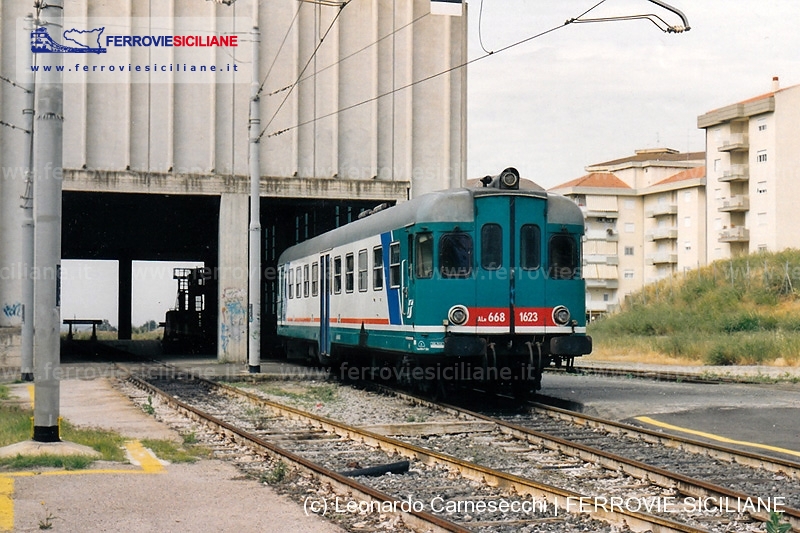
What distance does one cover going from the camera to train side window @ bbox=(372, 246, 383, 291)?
17964mm

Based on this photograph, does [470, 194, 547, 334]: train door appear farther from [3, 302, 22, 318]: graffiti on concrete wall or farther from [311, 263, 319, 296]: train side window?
[3, 302, 22, 318]: graffiti on concrete wall

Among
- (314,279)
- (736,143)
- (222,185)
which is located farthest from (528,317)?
(736,143)

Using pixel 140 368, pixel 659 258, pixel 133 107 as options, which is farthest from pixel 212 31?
pixel 659 258

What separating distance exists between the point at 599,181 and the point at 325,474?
88.4 metres

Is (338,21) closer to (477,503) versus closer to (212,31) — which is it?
(212,31)

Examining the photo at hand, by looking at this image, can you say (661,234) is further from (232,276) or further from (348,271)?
(348,271)

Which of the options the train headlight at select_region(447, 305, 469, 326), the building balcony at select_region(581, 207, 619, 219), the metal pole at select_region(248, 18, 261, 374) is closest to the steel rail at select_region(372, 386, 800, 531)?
the train headlight at select_region(447, 305, 469, 326)

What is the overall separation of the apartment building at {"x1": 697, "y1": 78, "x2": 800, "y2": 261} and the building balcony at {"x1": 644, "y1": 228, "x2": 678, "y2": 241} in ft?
29.5

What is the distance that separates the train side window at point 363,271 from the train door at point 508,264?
11.2 ft

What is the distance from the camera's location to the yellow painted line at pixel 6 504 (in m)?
7.73

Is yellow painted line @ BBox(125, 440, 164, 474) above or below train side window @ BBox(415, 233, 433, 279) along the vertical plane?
below

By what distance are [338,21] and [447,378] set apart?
57.8ft

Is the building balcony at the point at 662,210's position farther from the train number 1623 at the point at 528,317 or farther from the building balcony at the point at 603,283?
the train number 1623 at the point at 528,317

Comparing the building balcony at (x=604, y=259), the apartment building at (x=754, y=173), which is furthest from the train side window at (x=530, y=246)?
the building balcony at (x=604, y=259)
